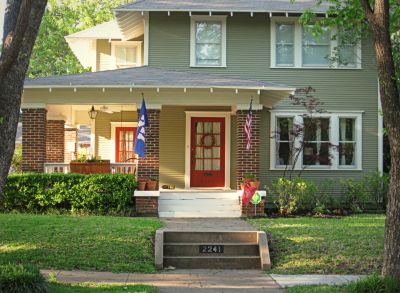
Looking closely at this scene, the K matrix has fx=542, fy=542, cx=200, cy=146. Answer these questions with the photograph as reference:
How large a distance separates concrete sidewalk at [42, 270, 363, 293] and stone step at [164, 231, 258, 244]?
5.03 feet

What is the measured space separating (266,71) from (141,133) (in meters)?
5.39

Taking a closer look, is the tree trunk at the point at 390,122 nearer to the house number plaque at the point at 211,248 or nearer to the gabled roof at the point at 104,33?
the house number plaque at the point at 211,248

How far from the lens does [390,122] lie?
25.2ft

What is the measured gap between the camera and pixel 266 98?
16.4 metres

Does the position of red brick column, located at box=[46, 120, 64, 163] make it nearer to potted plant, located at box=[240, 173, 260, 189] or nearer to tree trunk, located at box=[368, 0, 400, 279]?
potted plant, located at box=[240, 173, 260, 189]

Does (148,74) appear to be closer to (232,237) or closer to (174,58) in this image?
(174,58)

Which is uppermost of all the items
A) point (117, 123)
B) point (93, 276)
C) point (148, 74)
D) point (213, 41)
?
point (213, 41)

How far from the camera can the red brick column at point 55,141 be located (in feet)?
63.7

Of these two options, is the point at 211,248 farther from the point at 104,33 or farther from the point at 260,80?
the point at 104,33

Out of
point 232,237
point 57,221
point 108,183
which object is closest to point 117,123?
point 108,183

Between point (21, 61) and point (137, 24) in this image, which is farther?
point (137, 24)

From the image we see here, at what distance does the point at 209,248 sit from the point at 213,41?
882 cm

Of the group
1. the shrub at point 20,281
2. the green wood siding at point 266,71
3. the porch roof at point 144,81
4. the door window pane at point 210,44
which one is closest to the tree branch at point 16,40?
the shrub at point 20,281

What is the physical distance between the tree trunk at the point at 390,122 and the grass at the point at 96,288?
3.37 meters
